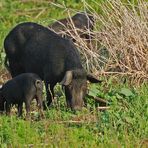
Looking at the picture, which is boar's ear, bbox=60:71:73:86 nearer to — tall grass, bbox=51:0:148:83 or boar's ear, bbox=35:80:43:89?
boar's ear, bbox=35:80:43:89

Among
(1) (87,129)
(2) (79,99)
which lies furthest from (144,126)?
(2) (79,99)

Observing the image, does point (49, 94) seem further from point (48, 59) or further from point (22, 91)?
point (22, 91)

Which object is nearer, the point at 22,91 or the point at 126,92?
the point at 22,91

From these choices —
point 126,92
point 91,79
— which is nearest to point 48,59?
point 91,79

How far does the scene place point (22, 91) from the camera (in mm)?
10383

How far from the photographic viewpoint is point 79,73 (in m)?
10.6

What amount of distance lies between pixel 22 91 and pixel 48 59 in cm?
96

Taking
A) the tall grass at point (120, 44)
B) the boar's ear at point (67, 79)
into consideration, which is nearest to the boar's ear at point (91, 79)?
the boar's ear at point (67, 79)

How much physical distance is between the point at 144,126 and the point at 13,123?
162 cm

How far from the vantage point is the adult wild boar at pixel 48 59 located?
10617 mm

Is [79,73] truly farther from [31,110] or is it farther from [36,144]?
[36,144]

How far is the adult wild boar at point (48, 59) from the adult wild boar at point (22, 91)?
35 cm

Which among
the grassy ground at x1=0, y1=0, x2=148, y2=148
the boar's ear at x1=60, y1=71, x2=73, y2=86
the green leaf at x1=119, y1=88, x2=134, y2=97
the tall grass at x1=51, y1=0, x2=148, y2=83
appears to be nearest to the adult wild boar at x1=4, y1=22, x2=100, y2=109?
the boar's ear at x1=60, y1=71, x2=73, y2=86

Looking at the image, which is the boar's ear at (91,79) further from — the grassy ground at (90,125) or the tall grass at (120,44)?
the tall grass at (120,44)
